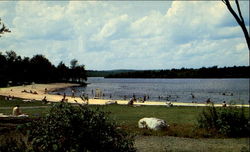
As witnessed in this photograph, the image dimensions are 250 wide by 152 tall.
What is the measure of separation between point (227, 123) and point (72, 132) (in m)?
11.7

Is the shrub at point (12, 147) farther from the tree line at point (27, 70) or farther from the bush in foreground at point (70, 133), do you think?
the tree line at point (27, 70)

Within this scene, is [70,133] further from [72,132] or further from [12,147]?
[12,147]

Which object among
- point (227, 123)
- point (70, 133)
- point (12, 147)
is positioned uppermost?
point (70, 133)

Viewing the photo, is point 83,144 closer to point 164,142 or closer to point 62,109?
point 62,109

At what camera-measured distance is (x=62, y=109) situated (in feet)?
30.7

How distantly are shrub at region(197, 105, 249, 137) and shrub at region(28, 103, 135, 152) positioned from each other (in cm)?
1019

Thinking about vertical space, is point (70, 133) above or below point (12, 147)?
above

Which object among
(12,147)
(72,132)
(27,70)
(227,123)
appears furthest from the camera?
(27,70)

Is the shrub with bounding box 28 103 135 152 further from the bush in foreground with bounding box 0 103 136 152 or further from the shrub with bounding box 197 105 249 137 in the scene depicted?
the shrub with bounding box 197 105 249 137

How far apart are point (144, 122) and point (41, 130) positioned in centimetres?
1082

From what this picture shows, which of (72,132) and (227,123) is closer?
(72,132)

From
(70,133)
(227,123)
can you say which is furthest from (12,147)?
(227,123)

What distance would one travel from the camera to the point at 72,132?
8953 millimetres

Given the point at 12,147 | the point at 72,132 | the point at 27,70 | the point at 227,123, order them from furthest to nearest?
1. the point at 27,70
2. the point at 227,123
3. the point at 72,132
4. the point at 12,147
